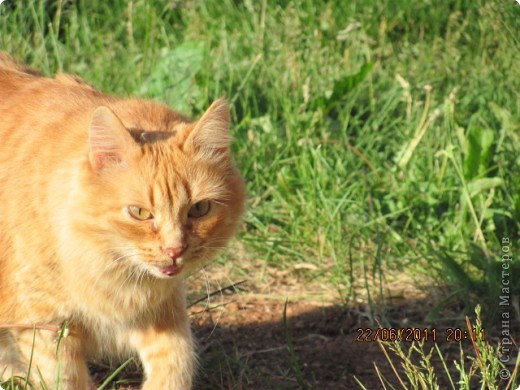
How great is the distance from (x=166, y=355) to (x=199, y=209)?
0.53m

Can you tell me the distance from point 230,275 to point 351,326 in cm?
62

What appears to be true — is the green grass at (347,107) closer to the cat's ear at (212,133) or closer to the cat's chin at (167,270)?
the cat's ear at (212,133)

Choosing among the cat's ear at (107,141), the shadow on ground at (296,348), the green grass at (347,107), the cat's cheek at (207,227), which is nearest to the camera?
the cat's ear at (107,141)

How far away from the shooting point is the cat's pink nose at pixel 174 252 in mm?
2385

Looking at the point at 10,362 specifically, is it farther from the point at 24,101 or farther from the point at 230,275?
the point at 230,275

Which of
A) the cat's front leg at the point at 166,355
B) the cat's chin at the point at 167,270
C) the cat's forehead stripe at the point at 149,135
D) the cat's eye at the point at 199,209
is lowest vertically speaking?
the cat's front leg at the point at 166,355

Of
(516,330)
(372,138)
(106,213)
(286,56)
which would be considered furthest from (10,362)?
(286,56)

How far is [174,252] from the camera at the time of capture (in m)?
2.39

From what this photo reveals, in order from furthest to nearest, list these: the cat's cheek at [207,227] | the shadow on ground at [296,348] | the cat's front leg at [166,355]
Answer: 1. the shadow on ground at [296,348]
2. the cat's front leg at [166,355]
3. the cat's cheek at [207,227]

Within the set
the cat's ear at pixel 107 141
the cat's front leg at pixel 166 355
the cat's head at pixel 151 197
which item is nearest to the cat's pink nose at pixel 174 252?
the cat's head at pixel 151 197

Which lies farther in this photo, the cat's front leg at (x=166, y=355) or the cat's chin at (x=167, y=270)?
the cat's front leg at (x=166, y=355)

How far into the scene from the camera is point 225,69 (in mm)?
4684

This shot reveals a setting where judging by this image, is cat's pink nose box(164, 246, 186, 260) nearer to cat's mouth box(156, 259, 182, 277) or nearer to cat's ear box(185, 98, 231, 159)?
cat's mouth box(156, 259, 182, 277)

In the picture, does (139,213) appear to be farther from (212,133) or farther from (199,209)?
(212,133)
